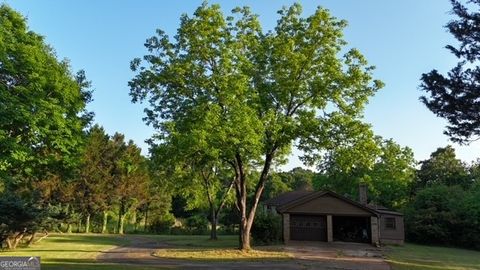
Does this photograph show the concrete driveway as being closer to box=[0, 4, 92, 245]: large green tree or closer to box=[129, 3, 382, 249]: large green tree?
box=[129, 3, 382, 249]: large green tree

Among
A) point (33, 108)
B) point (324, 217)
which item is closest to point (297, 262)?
point (33, 108)

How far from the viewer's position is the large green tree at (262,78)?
97.7 ft

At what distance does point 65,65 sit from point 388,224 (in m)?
33.3

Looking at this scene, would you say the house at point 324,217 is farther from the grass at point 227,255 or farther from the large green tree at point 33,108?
the large green tree at point 33,108

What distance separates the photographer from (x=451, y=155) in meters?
74.6

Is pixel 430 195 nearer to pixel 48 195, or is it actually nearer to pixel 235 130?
pixel 235 130

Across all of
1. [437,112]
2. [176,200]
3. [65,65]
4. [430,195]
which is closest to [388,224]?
[430,195]

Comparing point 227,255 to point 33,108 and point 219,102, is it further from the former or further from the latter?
point 33,108

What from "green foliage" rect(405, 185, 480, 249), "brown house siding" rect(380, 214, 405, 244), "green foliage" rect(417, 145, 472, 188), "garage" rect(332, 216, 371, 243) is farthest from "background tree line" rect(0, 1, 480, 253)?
"green foliage" rect(417, 145, 472, 188)

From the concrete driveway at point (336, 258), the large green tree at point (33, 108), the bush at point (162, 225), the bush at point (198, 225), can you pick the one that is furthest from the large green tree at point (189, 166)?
the bush at point (162, 225)

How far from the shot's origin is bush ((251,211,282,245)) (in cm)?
3791

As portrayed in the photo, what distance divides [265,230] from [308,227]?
5.99 metres

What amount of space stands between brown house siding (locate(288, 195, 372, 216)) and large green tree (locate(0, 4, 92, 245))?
21.3 metres

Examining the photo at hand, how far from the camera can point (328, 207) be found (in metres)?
42.0
